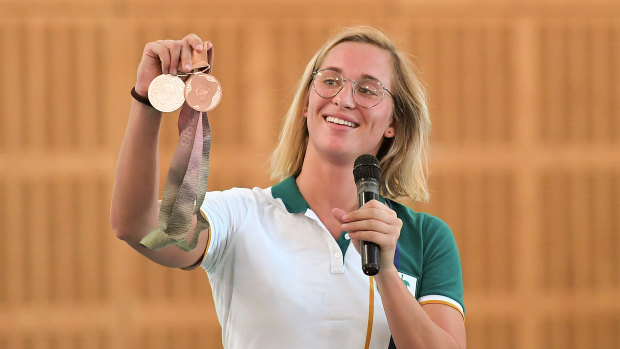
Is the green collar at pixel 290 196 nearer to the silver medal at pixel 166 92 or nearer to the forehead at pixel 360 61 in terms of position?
the forehead at pixel 360 61

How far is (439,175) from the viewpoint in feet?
12.5

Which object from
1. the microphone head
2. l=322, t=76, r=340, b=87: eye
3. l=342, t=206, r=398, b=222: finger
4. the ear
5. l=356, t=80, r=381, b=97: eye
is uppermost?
l=322, t=76, r=340, b=87: eye

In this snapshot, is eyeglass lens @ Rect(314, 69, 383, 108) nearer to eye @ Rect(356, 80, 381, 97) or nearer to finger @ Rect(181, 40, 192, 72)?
eye @ Rect(356, 80, 381, 97)

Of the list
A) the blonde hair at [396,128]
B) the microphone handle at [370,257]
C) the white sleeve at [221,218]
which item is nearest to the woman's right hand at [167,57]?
the white sleeve at [221,218]

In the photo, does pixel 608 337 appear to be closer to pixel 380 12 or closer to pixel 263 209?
pixel 380 12

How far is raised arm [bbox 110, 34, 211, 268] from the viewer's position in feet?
4.25

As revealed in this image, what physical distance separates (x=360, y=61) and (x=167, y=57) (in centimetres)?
59

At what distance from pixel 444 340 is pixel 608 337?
8.65ft

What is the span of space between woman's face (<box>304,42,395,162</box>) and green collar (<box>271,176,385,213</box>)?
10 centimetres

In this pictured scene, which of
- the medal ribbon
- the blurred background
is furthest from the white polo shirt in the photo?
the blurred background

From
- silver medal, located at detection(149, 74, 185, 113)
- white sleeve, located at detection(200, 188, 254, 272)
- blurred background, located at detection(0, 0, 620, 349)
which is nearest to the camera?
silver medal, located at detection(149, 74, 185, 113)

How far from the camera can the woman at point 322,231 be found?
1.36m

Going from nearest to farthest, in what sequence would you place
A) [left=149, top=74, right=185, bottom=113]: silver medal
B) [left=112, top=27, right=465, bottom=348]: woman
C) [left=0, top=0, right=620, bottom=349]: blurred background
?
1. [left=149, top=74, right=185, bottom=113]: silver medal
2. [left=112, top=27, right=465, bottom=348]: woman
3. [left=0, top=0, right=620, bottom=349]: blurred background

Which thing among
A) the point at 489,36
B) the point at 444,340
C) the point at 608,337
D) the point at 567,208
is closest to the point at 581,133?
the point at 567,208
